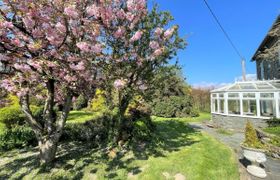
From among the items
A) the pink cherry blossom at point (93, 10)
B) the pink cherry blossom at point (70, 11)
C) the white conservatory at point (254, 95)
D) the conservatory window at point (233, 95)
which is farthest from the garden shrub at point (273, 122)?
the pink cherry blossom at point (70, 11)

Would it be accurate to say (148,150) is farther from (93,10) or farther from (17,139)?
(17,139)

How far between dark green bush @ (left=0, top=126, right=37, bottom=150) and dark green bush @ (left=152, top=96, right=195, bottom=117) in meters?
13.7

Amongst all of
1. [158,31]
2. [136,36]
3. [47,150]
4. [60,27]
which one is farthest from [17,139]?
[158,31]

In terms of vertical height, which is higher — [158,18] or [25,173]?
[158,18]

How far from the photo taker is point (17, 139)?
834 cm

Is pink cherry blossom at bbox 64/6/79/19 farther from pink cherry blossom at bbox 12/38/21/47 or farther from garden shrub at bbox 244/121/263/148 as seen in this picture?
garden shrub at bbox 244/121/263/148

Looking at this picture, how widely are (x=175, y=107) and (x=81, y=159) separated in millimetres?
14742

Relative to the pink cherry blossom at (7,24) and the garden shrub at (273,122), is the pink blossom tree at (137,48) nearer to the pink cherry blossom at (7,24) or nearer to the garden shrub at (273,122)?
the pink cherry blossom at (7,24)

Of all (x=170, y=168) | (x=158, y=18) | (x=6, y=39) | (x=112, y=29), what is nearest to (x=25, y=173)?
(x=6, y=39)

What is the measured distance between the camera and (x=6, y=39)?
495cm

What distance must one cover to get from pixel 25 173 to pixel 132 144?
3597 millimetres

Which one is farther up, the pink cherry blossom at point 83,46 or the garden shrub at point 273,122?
the pink cherry blossom at point 83,46

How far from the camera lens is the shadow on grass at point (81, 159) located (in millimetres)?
5737

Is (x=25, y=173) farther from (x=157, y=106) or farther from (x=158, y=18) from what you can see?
(x=157, y=106)
